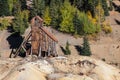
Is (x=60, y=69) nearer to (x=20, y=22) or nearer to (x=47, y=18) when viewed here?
(x=20, y=22)

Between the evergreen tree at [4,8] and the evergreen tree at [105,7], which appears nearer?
the evergreen tree at [4,8]

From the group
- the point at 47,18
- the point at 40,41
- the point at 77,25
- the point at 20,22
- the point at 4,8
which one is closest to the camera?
the point at 40,41

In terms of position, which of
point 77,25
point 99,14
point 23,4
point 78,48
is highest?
point 23,4

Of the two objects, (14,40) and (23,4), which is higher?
(23,4)

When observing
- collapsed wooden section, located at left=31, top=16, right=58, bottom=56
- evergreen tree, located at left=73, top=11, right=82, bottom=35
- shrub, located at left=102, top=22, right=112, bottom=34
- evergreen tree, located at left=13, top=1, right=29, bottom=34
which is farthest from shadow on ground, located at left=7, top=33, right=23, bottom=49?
collapsed wooden section, located at left=31, top=16, right=58, bottom=56

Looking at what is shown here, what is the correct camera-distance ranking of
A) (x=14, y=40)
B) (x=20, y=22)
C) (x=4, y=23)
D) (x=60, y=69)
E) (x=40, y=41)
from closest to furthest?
1. (x=60, y=69)
2. (x=40, y=41)
3. (x=14, y=40)
4. (x=20, y=22)
5. (x=4, y=23)

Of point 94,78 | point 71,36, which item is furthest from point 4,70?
point 71,36

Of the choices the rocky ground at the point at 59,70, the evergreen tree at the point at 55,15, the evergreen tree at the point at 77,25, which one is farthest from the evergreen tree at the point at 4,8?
the rocky ground at the point at 59,70

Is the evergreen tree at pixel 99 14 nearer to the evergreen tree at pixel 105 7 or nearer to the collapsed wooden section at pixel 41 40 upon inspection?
the evergreen tree at pixel 105 7

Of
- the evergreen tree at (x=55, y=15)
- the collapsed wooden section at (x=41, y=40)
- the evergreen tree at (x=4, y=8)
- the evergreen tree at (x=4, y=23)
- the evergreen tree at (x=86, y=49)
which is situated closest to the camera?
the collapsed wooden section at (x=41, y=40)

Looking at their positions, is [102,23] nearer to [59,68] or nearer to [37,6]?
[37,6]

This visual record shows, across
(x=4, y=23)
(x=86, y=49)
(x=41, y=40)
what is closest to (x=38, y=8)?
(x=4, y=23)

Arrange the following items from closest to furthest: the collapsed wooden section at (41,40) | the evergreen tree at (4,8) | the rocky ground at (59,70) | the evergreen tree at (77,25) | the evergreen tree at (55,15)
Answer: the rocky ground at (59,70)
the collapsed wooden section at (41,40)
the evergreen tree at (77,25)
the evergreen tree at (55,15)
the evergreen tree at (4,8)

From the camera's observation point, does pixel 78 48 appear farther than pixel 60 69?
Yes
